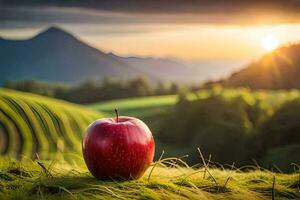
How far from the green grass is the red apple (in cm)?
10

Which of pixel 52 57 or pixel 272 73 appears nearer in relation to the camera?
pixel 272 73

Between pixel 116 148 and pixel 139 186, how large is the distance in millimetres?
480

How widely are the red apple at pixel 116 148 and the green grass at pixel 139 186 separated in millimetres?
103

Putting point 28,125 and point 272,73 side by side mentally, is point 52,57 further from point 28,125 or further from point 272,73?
point 28,125

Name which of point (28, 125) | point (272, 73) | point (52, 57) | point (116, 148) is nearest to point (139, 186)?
point (116, 148)

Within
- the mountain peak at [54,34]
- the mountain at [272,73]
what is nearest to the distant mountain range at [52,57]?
the mountain peak at [54,34]

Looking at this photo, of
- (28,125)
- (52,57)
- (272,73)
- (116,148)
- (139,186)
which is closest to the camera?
(139,186)

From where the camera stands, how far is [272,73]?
24719 mm

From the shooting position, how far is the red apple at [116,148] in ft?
14.7

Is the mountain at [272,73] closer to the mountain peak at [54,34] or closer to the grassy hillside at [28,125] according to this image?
the grassy hillside at [28,125]

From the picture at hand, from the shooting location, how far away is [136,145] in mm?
4500

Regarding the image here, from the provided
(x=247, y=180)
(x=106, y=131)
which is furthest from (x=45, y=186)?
(x=247, y=180)

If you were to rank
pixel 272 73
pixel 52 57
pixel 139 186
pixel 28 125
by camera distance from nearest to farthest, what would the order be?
pixel 139 186 < pixel 28 125 < pixel 272 73 < pixel 52 57

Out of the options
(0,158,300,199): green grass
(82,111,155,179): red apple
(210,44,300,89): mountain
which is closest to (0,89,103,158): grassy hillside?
(0,158,300,199): green grass
